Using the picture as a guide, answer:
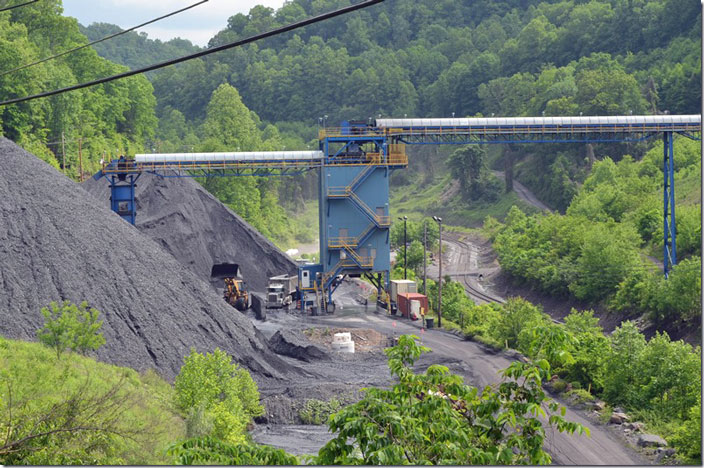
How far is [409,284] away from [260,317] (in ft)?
29.2

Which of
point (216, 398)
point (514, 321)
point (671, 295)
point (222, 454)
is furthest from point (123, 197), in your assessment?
point (222, 454)

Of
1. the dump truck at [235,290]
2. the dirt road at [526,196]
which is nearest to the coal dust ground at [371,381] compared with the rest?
the dump truck at [235,290]

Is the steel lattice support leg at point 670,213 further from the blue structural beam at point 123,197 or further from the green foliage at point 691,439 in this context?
the blue structural beam at point 123,197

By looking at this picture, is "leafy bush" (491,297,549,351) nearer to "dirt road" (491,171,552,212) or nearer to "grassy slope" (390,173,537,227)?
"dirt road" (491,171,552,212)

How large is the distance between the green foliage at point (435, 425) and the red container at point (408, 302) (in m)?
37.8

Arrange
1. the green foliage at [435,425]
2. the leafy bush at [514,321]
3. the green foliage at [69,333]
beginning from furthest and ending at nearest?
1. the leafy bush at [514,321]
2. the green foliage at [69,333]
3. the green foliage at [435,425]

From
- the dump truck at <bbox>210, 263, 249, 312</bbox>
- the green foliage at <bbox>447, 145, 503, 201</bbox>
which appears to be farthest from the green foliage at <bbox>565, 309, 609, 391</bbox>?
the green foliage at <bbox>447, 145, 503, 201</bbox>

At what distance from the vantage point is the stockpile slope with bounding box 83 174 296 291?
61.4m

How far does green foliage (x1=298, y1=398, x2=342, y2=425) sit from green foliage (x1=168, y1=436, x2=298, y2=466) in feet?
57.2

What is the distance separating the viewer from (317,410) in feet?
98.7

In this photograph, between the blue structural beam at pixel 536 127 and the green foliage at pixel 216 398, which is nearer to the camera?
the green foliage at pixel 216 398

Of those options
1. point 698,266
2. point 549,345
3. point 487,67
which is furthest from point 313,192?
point 549,345

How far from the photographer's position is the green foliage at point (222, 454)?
1164cm

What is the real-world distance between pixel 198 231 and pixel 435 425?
5301 centimetres
